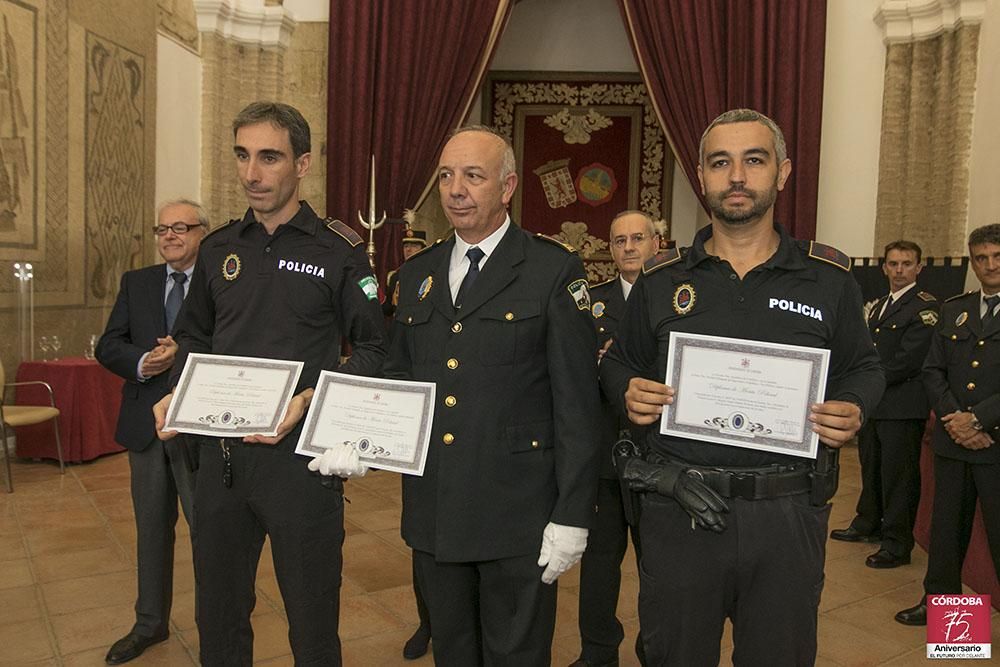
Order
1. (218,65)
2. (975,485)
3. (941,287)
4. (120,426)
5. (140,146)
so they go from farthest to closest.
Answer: (218,65)
(140,146)
(941,287)
(975,485)
(120,426)

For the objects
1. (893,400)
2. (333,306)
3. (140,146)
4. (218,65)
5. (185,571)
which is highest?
(218,65)

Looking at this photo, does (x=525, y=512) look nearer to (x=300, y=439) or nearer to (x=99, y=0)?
(x=300, y=439)

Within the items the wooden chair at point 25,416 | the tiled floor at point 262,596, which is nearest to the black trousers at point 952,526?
the tiled floor at point 262,596

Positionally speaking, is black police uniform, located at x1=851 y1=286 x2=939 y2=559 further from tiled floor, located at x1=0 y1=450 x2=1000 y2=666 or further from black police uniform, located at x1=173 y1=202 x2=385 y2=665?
black police uniform, located at x1=173 y1=202 x2=385 y2=665

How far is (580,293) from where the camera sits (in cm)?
203

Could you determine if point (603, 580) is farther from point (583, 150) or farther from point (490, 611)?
point (583, 150)

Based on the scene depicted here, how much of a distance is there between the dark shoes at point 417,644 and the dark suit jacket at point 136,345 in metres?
1.27

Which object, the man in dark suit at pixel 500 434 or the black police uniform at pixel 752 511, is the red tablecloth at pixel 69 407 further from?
the black police uniform at pixel 752 511

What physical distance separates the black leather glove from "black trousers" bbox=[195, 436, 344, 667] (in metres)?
0.78

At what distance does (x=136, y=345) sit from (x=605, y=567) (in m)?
1.95

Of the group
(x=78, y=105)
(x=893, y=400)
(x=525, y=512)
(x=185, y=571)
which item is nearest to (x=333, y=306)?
(x=525, y=512)

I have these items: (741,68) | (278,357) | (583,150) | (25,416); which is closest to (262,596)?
(278,357)

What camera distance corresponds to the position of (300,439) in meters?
2.05

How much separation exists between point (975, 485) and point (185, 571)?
3742mm
